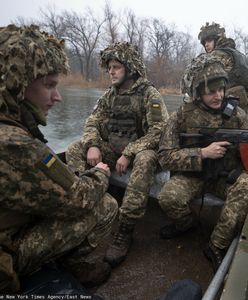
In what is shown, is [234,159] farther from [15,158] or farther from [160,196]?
[15,158]

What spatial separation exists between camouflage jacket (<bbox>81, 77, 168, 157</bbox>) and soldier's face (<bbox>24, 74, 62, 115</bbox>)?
1355 mm

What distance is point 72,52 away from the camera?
162ft

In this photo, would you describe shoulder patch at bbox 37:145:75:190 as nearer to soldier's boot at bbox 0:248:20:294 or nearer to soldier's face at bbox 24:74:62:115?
soldier's face at bbox 24:74:62:115

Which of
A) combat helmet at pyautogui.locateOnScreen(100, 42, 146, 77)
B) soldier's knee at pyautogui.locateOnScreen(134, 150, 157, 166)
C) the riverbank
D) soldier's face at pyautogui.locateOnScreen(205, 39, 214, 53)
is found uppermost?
soldier's face at pyautogui.locateOnScreen(205, 39, 214, 53)

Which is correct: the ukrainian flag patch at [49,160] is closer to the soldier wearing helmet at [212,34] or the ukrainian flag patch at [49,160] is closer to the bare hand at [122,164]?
the bare hand at [122,164]

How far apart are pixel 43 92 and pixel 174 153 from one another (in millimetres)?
1385

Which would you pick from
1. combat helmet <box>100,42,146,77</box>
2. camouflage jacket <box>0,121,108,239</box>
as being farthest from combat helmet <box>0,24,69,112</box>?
combat helmet <box>100,42,146,77</box>

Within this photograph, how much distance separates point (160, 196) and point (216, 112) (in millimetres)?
913

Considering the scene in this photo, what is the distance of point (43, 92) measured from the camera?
7.07ft

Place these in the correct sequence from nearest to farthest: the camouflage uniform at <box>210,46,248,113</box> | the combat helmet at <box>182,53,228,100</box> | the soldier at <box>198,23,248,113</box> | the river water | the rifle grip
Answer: the rifle grip < the combat helmet at <box>182,53,228,100</box> < the soldier at <box>198,23,248,113</box> < the camouflage uniform at <box>210,46,248,113</box> < the river water

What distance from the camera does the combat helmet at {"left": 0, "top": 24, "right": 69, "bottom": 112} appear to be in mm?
1949

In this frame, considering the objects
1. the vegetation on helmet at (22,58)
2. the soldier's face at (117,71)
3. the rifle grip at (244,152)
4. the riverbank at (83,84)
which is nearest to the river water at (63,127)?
the soldier's face at (117,71)

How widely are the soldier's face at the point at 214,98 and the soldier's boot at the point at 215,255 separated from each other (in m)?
1.18

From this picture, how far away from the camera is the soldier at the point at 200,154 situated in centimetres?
296
